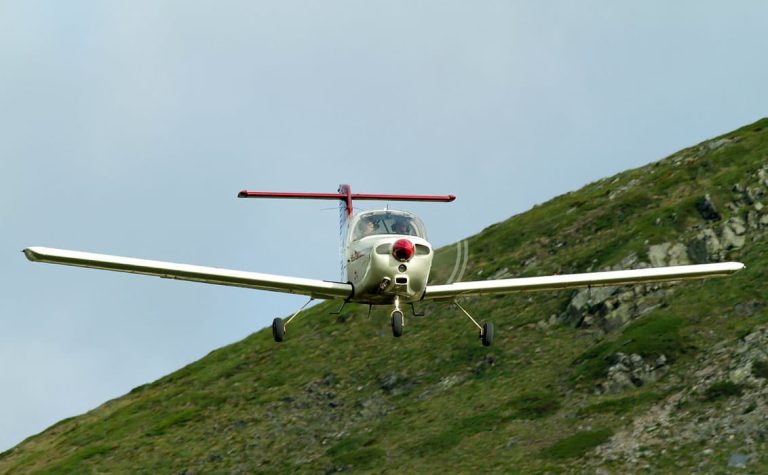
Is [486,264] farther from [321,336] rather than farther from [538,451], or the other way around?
[538,451]

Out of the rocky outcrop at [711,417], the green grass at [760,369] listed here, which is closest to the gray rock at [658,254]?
the rocky outcrop at [711,417]

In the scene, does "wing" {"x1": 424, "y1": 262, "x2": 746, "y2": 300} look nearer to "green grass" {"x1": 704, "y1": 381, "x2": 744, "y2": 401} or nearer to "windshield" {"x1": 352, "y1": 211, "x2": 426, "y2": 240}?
"windshield" {"x1": 352, "y1": 211, "x2": 426, "y2": 240}

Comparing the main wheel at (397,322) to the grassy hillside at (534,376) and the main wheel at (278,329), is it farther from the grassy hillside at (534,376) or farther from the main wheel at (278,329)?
the grassy hillside at (534,376)

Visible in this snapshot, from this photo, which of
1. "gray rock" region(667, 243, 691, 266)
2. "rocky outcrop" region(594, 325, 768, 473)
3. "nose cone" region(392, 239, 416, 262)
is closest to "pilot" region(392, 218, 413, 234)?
"nose cone" region(392, 239, 416, 262)

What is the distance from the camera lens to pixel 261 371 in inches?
3371

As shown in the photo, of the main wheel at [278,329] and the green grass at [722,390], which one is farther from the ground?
the main wheel at [278,329]

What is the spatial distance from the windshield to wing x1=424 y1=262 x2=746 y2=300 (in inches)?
62.5

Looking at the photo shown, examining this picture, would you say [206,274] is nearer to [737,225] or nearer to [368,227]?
[368,227]

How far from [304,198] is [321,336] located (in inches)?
2046

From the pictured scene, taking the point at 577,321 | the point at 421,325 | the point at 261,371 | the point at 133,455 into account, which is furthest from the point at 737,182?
the point at 133,455

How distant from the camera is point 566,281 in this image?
32.9m

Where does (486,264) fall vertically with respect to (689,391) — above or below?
above

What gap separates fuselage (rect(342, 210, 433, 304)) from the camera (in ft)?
92.9

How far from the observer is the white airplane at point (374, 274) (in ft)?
93.1
